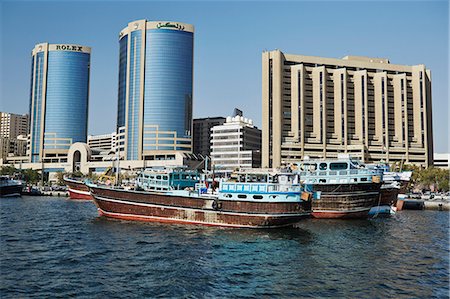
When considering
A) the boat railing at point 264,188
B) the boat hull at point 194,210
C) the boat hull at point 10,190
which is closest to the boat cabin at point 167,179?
the boat hull at point 194,210

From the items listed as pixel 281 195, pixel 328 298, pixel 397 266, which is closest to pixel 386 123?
pixel 281 195

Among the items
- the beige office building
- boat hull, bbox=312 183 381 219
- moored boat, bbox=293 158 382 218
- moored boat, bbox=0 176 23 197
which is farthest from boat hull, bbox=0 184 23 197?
the beige office building

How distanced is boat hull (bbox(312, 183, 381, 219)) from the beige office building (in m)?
108

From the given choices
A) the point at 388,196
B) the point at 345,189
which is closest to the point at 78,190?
the point at 345,189

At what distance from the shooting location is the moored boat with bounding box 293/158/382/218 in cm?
6881

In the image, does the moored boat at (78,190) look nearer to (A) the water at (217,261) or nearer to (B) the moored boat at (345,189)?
(A) the water at (217,261)

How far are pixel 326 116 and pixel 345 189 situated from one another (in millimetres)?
130225

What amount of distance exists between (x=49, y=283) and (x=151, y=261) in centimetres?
935

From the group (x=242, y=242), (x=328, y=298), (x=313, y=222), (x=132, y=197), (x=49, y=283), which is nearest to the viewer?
(x=328, y=298)

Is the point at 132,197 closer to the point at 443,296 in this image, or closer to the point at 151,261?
the point at 151,261

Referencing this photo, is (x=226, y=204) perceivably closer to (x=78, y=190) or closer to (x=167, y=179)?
(x=167, y=179)

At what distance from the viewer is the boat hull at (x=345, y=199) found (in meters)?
69.0

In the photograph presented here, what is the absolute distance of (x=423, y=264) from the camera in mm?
37656

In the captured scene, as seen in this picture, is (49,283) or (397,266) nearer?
(49,283)
